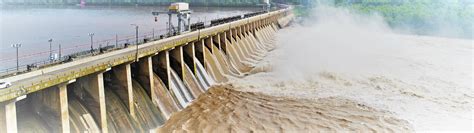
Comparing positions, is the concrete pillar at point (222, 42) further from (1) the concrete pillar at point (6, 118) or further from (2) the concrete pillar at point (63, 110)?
(1) the concrete pillar at point (6, 118)

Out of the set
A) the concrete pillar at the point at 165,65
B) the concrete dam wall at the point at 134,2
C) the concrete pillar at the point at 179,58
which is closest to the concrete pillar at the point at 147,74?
the concrete pillar at the point at 165,65

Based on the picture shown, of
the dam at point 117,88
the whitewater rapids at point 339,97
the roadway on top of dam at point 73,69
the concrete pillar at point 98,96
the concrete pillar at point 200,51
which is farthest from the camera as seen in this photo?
the concrete pillar at point 200,51

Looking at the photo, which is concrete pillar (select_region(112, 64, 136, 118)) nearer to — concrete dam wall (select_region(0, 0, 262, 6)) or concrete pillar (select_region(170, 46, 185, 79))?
concrete pillar (select_region(170, 46, 185, 79))

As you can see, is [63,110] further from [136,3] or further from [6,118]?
[136,3]

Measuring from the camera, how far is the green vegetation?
99.8 m

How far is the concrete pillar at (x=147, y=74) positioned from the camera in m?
26.9

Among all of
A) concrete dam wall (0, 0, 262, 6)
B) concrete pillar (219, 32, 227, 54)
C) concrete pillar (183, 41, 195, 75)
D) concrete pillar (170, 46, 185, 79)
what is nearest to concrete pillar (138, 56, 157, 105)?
concrete pillar (170, 46, 185, 79)

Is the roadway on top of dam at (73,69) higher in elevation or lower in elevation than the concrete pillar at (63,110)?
higher

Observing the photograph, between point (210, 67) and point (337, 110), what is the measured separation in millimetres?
12966

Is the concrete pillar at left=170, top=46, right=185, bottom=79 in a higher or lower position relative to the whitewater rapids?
higher

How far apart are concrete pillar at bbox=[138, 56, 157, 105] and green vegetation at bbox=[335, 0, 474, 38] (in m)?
83.3

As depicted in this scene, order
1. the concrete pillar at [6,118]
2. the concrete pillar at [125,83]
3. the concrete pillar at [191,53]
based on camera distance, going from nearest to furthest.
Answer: the concrete pillar at [6,118] → the concrete pillar at [125,83] → the concrete pillar at [191,53]

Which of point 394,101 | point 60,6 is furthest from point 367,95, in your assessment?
point 60,6

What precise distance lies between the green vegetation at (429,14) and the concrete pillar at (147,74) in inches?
3281
